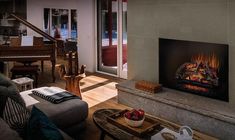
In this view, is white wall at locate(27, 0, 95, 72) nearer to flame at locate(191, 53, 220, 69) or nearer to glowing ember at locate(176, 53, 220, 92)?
glowing ember at locate(176, 53, 220, 92)

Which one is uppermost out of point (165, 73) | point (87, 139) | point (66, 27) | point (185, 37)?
point (66, 27)

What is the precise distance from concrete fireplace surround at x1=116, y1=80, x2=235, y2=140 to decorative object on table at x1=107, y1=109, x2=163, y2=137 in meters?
0.99

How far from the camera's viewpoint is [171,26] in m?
A: 4.06

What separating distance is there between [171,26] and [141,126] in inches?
80.9

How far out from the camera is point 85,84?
5.93 m

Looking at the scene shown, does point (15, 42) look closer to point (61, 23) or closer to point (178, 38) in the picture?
point (61, 23)

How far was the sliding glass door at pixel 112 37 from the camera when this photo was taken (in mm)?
6281

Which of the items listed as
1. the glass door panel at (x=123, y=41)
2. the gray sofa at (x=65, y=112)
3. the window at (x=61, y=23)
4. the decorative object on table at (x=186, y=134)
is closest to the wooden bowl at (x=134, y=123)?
the decorative object on table at (x=186, y=134)

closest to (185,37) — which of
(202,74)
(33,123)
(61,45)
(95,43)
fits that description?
(202,74)

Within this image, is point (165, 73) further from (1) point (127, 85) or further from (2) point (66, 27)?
(2) point (66, 27)

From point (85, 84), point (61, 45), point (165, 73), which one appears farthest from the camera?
point (61, 45)

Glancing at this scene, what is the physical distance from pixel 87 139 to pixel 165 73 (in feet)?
5.83

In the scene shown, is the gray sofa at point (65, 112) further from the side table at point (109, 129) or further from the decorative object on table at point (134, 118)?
the decorative object on table at point (134, 118)

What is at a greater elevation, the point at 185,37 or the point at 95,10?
the point at 95,10
